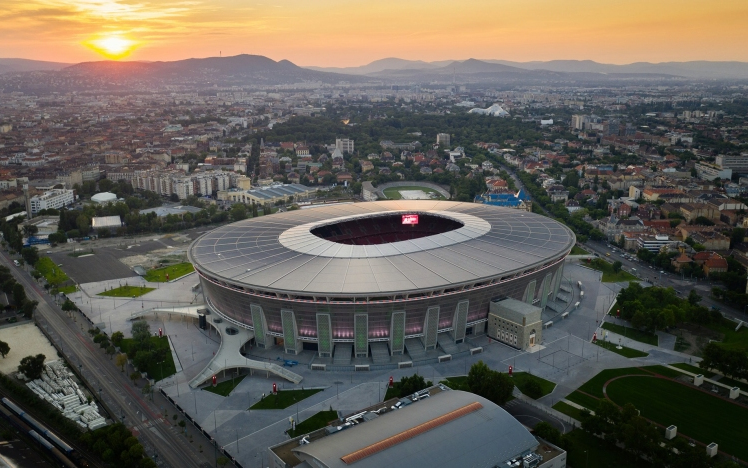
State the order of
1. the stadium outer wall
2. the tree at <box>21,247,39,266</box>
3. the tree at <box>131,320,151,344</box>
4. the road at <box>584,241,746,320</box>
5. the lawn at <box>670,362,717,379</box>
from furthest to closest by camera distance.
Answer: the tree at <box>21,247,39,266</box> → the road at <box>584,241,746,320</box> → the tree at <box>131,320,151,344</box> → the stadium outer wall → the lawn at <box>670,362,717,379</box>

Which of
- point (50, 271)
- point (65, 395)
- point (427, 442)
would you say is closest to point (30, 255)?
point (50, 271)

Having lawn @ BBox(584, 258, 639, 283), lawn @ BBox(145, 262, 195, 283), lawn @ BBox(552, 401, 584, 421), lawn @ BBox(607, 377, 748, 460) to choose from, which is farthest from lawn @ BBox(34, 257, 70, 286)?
lawn @ BBox(584, 258, 639, 283)

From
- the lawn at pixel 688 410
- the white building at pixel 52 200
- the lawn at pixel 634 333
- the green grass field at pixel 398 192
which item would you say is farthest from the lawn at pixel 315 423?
the white building at pixel 52 200

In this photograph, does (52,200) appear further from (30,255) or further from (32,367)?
(32,367)

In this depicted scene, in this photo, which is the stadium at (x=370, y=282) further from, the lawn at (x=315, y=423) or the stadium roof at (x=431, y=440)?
the stadium roof at (x=431, y=440)

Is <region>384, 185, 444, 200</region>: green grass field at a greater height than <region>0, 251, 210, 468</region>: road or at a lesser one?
lesser

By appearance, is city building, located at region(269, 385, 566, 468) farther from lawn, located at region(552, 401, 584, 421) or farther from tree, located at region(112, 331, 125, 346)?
tree, located at region(112, 331, 125, 346)
